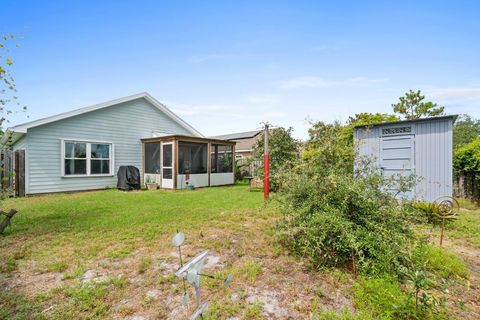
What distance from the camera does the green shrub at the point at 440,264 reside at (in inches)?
112

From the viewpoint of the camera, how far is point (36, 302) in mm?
2301

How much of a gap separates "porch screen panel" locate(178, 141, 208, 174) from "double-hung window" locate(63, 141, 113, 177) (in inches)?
136

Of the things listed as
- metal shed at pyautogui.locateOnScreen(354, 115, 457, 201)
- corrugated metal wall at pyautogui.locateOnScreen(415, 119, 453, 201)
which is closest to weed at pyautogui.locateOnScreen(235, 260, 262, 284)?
metal shed at pyautogui.locateOnScreen(354, 115, 457, 201)

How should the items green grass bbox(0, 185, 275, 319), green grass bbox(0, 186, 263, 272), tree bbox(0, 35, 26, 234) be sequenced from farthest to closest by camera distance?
tree bbox(0, 35, 26, 234), green grass bbox(0, 186, 263, 272), green grass bbox(0, 185, 275, 319)

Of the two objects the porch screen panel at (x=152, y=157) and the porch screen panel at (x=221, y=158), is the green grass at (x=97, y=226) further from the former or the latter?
the porch screen panel at (x=221, y=158)

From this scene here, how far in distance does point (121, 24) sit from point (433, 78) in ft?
38.9

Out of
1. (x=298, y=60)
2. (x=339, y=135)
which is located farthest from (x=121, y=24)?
(x=339, y=135)

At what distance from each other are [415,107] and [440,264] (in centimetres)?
2600

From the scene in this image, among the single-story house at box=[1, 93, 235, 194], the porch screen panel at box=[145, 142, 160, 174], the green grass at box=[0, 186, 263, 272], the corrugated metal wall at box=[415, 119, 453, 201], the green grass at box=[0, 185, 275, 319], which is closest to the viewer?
the green grass at box=[0, 185, 275, 319]

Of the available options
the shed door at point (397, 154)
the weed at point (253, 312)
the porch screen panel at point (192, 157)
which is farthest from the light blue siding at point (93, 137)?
the shed door at point (397, 154)

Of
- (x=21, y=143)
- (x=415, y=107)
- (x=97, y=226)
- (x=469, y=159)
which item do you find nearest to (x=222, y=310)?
(x=97, y=226)

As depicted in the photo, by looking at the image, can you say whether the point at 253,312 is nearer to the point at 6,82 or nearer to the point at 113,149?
the point at 6,82

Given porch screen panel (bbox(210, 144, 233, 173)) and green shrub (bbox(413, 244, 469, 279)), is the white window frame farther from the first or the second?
green shrub (bbox(413, 244, 469, 279))

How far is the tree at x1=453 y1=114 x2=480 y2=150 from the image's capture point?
1206 inches
